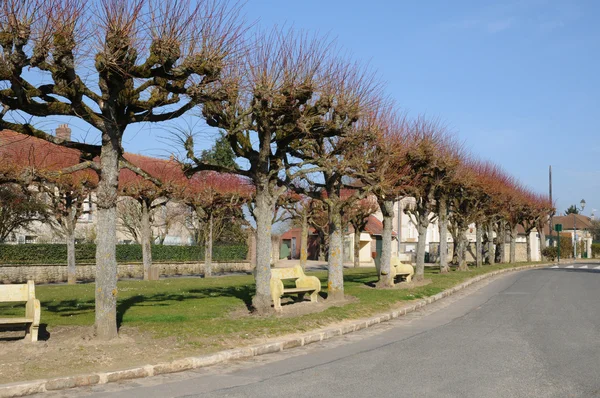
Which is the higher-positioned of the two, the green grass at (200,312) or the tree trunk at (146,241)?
the tree trunk at (146,241)

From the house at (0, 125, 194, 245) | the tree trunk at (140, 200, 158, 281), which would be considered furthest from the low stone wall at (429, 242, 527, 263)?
the tree trunk at (140, 200, 158, 281)

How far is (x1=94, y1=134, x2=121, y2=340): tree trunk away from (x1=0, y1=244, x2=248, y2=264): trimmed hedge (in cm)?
2336

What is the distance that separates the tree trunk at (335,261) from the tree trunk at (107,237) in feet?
27.1

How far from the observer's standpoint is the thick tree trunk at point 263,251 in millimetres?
14242

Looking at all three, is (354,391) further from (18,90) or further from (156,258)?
(156,258)

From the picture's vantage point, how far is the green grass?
1114 cm

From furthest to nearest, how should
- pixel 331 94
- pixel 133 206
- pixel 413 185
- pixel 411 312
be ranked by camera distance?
pixel 133 206, pixel 413 185, pixel 411 312, pixel 331 94

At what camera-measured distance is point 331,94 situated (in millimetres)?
15117

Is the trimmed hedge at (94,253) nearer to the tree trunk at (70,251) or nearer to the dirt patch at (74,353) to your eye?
the tree trunk at (70,251)

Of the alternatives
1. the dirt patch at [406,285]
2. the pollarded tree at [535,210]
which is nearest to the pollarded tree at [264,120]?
the dirt patch at [406,285]

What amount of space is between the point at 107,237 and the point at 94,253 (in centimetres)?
2625

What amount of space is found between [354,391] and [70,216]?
2260 cm

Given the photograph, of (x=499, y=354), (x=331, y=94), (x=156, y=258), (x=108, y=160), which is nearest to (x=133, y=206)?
(x=156, y=258)

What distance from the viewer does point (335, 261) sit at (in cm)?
1764
